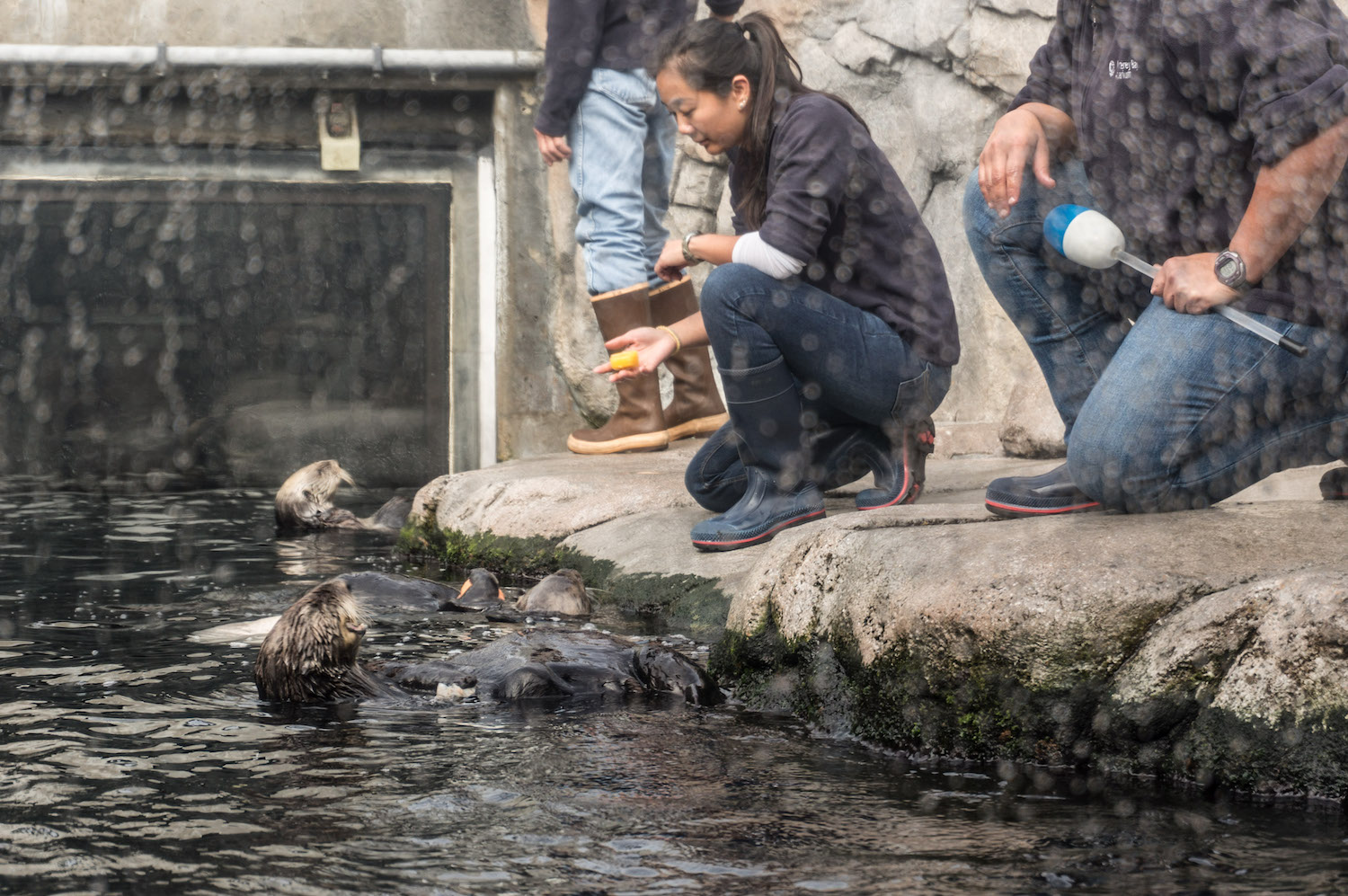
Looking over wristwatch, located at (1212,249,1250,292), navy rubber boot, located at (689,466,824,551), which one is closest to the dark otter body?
navy rubber boot, located at (689,466,824,551)

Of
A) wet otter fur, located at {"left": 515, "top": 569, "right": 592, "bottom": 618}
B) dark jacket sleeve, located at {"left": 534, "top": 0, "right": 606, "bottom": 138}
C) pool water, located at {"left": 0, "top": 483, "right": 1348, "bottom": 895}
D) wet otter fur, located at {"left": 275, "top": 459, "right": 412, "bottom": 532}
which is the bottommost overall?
pool water, located at {"left": 0, "top": 483, "right": 1348, "bottom": 895}

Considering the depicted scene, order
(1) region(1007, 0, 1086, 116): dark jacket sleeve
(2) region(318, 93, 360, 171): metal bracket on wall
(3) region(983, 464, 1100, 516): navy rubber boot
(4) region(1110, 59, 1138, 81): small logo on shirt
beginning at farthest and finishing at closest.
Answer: (2) region(318, 93, 360, 171): metal bracket on wall, (1) region(1007, 0, 1086, 116): dark jacket sleeve, (3) region(983, 464, 1100, 516): navy rubber boot, (4) region(1110, 59, 1138, 81): small logo on shirt

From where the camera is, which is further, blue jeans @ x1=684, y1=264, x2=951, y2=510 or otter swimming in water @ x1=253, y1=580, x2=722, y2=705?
blue jeans @ x1=684, y1=264, x2=951, y2=510

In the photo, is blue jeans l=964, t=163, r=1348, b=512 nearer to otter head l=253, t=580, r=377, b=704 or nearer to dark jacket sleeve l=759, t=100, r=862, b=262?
dark jacket sleeve l=759, t=100, r=862, b=262

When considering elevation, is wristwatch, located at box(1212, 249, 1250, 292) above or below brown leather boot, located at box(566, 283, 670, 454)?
above

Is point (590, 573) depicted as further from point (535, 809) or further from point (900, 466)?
point (535, 809)

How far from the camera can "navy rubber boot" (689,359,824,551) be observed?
412cm

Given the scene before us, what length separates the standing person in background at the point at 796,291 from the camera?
4.04 meters

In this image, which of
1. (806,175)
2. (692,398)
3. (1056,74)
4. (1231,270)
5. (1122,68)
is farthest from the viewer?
(692,398)

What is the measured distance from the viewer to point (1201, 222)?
3.10 meters

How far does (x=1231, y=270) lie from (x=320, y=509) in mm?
4754

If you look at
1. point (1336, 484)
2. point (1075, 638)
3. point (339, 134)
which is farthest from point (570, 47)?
point (1075, 638)

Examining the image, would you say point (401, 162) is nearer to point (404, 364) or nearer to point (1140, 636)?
point (404, 364)

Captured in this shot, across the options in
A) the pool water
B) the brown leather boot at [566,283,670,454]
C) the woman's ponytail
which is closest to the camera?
the pool water
